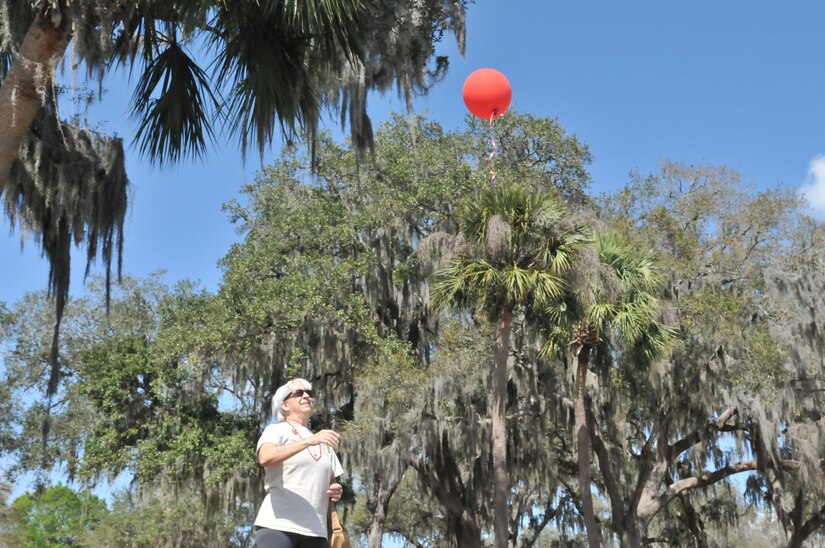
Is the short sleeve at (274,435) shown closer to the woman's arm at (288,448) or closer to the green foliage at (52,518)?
the woman's arm at (288,448)

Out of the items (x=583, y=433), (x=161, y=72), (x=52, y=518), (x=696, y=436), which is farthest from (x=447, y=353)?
(x=52, y=518)

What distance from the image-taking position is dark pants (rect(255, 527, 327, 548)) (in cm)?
329

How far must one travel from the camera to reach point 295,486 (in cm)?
338

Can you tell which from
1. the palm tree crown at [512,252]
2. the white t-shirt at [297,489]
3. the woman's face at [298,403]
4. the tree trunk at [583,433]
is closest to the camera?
the white t-shirt at [297,489]

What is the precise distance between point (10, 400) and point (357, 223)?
12165 mm

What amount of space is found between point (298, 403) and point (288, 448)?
378mm

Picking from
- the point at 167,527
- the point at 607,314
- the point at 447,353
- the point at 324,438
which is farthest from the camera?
the point at 167,527

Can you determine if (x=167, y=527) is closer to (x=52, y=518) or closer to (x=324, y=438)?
(x=52, y=518)

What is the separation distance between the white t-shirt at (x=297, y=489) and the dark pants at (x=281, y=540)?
18 mm

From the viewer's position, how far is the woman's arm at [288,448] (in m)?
3.21

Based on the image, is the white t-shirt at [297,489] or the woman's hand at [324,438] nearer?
the woman's hand at [324,438]

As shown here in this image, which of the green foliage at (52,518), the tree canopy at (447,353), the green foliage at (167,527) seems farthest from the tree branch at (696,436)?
the green foliage at (52,518)

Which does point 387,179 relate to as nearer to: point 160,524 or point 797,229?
point 797,229

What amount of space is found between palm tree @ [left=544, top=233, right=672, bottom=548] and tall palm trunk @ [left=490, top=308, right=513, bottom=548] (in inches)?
32.2
